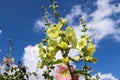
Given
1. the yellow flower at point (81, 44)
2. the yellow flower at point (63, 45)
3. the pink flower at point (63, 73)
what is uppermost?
the yellow flower at point (81, 44)

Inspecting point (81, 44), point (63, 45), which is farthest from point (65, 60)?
point (81, 44)

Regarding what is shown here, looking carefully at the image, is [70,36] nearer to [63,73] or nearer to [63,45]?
[63,45]

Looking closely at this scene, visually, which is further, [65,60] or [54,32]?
[54,32]

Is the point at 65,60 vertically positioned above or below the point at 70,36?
below

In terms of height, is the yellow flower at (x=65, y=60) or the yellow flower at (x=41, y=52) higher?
the yellow flower at (x=41, y=52)

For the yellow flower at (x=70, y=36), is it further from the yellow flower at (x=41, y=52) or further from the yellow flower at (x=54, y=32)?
the yellow flower at (x=41, y=52)

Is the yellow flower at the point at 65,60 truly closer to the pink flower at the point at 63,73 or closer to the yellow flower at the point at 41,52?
the pink flower at the point at 63,73

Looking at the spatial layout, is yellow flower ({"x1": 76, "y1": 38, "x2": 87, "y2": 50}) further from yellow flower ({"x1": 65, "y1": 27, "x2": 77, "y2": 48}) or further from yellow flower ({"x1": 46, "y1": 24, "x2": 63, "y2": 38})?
yellow flower ({"x1": 46, "y1": 24, "x2": 63, "y2": 38})

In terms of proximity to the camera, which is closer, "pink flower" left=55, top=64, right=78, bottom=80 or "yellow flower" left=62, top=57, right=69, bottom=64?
"yellow flower" left=62, top=57, right=69, bottom=64

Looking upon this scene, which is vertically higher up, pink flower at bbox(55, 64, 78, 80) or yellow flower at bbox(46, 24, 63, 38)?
yellow flower at bbox(46, 24, 63, 38)

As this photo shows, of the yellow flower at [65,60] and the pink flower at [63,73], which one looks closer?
the yellow flower at [65,60]

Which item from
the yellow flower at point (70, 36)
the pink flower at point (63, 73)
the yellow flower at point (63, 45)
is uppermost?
the yellow flower at point (70, 36)

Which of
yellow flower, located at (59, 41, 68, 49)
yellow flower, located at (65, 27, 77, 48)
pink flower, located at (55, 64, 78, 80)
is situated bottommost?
pink flower, located at (55, 64, 78, 80)

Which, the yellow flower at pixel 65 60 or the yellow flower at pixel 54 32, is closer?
the yellow flower at pixel 65 60
